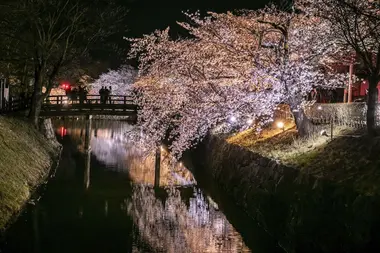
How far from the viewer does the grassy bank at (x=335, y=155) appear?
41.8 feet

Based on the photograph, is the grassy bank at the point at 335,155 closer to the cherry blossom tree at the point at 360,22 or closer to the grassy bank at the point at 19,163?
the cherry blossom tree at the point at 360,22

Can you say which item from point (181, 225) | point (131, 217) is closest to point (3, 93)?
point (131, 217)

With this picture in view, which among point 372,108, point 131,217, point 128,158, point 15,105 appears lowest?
point 131,217

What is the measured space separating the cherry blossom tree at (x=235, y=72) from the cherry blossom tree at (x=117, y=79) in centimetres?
4159

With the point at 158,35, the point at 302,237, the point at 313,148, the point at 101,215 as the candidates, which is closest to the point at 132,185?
the point at 101,215

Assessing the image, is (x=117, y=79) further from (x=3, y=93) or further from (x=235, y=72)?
(x=235, y=72)

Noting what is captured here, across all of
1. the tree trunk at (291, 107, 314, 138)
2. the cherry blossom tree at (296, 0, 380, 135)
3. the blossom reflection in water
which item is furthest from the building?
the cherry blossom tree at (296, 0, 380, 135)

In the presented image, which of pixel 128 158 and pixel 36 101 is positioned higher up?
pixel 36 101

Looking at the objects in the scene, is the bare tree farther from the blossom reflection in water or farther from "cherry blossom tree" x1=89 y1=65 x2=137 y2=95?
"cherry blossom tree" x1=89 y1=65 x2=137 y2=95

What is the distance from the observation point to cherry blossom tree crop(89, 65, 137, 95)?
213 feet

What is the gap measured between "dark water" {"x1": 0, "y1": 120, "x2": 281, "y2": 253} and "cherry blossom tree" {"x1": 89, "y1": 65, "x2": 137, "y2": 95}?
116 feet

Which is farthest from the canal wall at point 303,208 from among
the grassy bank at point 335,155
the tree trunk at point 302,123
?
the tree trunk at point 302,123

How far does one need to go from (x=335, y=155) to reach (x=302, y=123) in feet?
16.1

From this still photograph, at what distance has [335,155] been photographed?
15.5 metres
